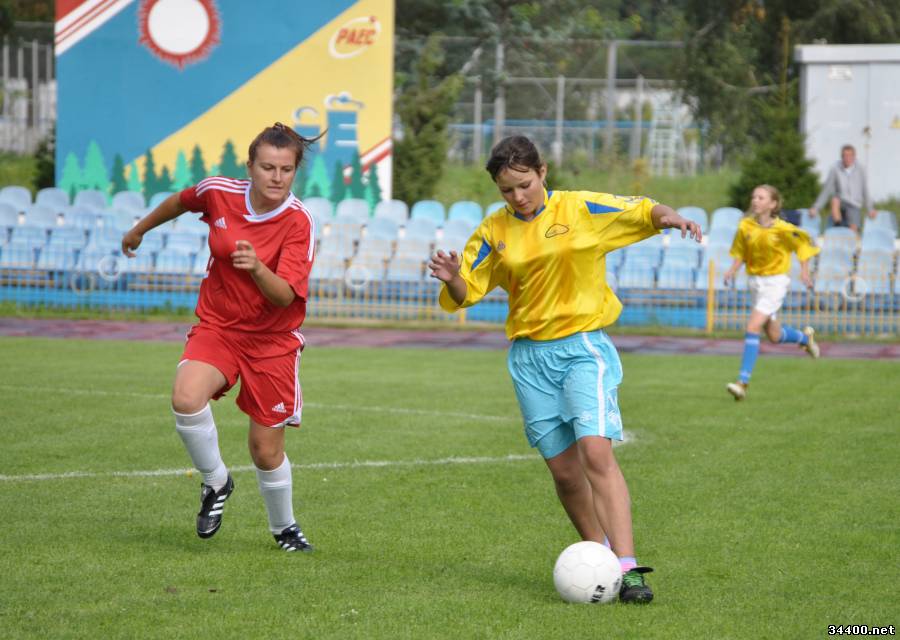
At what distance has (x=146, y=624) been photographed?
15.7 feet

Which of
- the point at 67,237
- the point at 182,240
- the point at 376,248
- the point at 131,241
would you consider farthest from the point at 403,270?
the point at 131,241

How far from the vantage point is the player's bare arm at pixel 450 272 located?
529 centimetres

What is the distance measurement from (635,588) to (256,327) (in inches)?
78.8

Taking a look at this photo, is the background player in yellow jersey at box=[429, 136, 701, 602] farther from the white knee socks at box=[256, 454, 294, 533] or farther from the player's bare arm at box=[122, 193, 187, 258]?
the player's bare arm at box=[122, 193, 187, 258]

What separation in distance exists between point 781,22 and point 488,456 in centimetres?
3037

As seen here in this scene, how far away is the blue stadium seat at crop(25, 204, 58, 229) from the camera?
20188mm

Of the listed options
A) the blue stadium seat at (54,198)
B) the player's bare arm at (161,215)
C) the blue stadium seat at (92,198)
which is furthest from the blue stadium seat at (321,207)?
the player's bare arm at (161,215)

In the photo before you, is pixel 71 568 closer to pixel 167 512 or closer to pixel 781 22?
pixel 167 512

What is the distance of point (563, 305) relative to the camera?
5398 millimetres

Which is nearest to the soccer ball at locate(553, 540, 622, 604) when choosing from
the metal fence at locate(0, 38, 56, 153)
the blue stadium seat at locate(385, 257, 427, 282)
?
the blue stadium seat at locate(385, 257, 427, 282)

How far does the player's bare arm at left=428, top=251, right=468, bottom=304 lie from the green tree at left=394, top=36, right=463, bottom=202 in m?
20.1

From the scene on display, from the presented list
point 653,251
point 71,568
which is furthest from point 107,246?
point 71,568

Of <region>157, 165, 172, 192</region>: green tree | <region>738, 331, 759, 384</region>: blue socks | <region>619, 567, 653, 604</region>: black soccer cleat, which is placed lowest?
<region>619, 567, 653, 604</region>: black soccer cleat

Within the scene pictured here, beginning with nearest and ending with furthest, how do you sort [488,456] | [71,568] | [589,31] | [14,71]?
1. [71,568]
2. [488,456]
3. [589,31]
4. [14,71]
